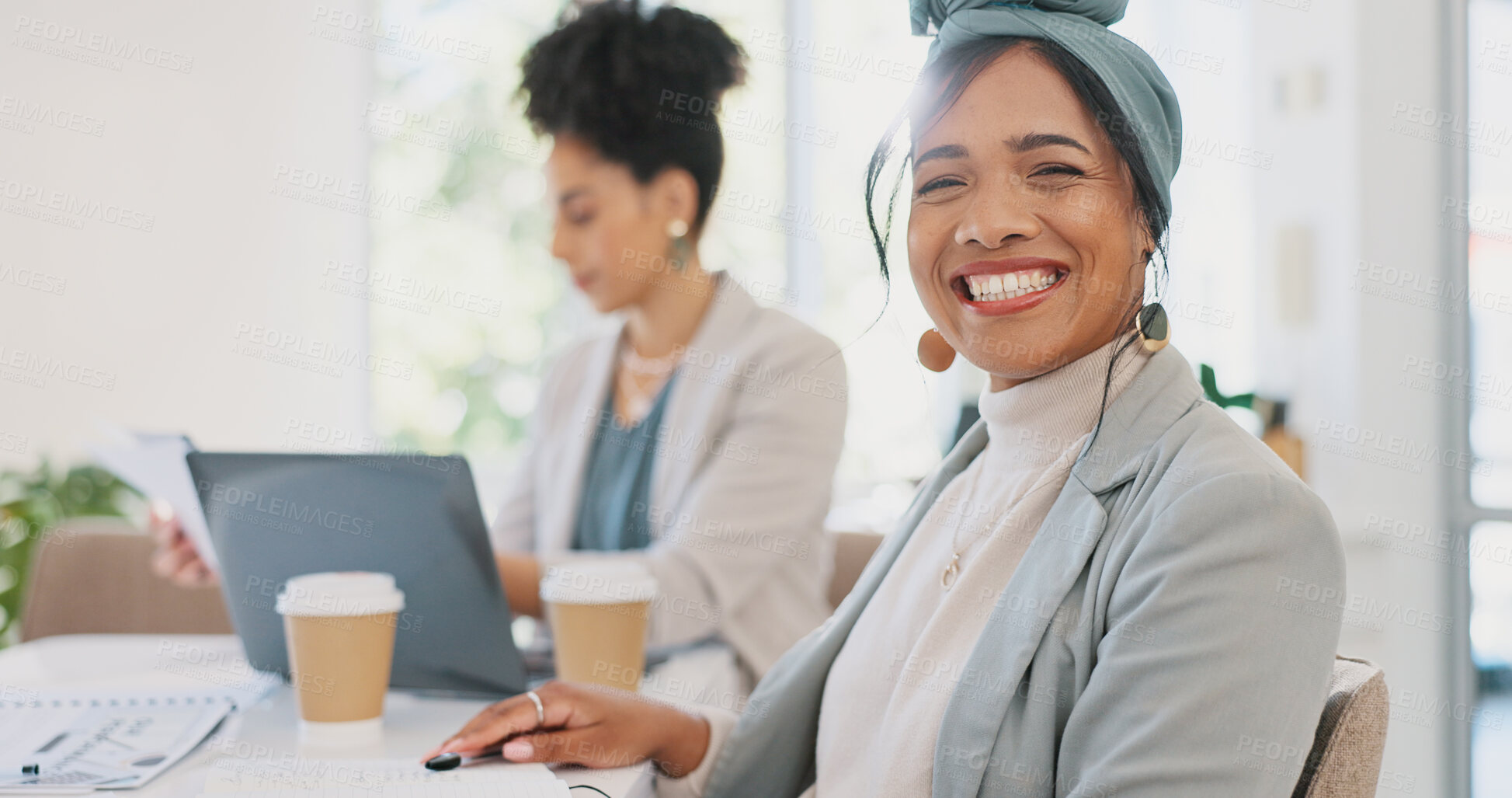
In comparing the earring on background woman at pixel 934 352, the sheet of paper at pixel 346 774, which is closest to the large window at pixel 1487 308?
the earring on background woman at pixel 934 352

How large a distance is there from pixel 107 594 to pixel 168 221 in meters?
1.67

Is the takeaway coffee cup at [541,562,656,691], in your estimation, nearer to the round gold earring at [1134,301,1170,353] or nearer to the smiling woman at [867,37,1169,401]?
the smiling woman at [867,37,1169,401]

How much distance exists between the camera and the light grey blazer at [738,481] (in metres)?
1.44

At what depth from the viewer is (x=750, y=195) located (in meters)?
3.78

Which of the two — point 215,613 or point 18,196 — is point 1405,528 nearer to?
point 215,613

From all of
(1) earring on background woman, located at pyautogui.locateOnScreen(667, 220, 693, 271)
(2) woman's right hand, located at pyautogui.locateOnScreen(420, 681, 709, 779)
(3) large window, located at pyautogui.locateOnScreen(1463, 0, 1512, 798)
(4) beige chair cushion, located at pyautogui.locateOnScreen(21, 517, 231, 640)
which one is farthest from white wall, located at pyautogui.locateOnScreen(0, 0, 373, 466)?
(3) large window, located at pyautogui.locateOnScreen(1463, 0, 1512, 798)

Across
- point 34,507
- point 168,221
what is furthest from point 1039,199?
point 168,221

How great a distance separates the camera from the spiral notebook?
857 millimetres

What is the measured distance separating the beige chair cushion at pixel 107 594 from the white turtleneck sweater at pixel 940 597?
109cm

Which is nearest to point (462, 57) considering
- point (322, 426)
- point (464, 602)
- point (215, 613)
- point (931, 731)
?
point (322, 426)

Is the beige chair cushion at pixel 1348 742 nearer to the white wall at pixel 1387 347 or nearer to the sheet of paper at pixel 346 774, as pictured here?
the sheet of paper at pixel 346 774

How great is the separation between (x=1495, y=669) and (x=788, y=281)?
91.6 inches

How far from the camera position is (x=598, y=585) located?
1.08 metres

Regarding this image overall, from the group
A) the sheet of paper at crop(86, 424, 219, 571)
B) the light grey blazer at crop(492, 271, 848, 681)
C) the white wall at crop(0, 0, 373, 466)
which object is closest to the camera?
the sheet of paper at crop(86, 424, 219, 571)
